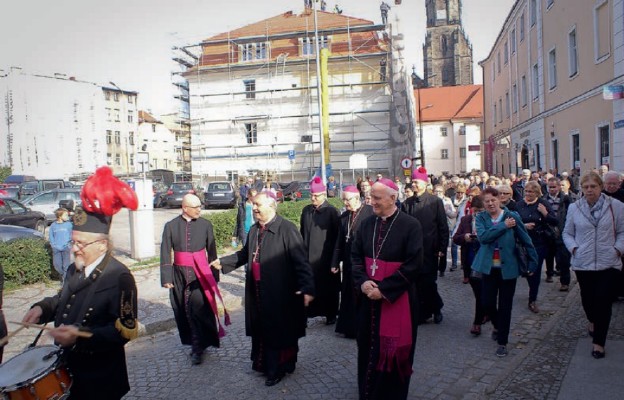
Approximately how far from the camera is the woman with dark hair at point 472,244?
260 inches

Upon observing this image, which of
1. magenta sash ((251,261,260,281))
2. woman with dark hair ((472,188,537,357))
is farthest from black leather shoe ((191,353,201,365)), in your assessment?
woman with dark hair ((472,188,537,357))

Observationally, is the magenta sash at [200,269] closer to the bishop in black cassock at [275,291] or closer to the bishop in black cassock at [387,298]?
the bishop in black cassock at [275,291]

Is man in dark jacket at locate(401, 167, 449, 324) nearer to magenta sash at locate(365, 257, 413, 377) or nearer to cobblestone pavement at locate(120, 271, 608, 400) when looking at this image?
cobblestone pavement at locate(120, 271, 608, 400)

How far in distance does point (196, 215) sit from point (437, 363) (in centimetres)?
317

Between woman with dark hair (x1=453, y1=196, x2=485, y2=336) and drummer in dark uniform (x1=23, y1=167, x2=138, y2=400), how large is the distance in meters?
4.48

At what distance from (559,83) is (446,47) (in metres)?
65.6

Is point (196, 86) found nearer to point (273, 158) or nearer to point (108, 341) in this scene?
point (273, 158)

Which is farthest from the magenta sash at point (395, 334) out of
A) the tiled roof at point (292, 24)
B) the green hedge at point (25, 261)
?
the tiled roof at point (292, 24)

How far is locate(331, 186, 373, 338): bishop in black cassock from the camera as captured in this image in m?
6.72

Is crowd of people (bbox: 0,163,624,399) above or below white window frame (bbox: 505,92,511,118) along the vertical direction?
below

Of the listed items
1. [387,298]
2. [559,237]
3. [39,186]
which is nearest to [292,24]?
[39,186]

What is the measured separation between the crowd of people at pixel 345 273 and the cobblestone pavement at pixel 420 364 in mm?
220

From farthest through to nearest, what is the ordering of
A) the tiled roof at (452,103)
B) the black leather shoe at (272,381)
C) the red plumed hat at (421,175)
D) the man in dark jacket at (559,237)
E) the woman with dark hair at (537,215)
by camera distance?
the tiled roof at (452,103) → the man in dark jacket at (559,237) → the woman with dark hair at (537,215) → the red plumed hat at (421,175) → the black leather shoe at (272,381)

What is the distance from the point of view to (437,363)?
5.68 m
